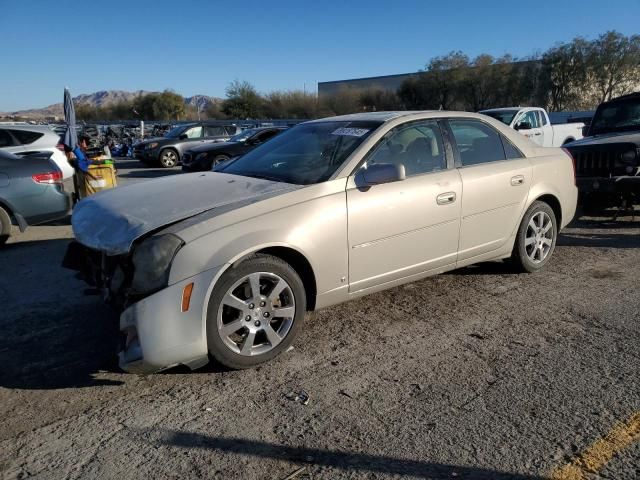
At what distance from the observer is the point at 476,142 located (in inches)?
183

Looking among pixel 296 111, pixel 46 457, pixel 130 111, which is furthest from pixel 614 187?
pixel 130 111

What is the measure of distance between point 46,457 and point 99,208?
1.78 metres

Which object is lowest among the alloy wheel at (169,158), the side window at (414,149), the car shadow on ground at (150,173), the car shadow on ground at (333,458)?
the car shadow on ground at (150,173)

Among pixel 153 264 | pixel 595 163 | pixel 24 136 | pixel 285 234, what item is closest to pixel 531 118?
pixel 595 163

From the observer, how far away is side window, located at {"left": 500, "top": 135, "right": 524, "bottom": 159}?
4.84 m

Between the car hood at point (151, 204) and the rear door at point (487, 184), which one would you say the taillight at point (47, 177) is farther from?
the rear door at point (487, 184)

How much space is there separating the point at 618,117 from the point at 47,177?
9.34m

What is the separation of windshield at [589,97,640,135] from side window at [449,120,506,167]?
5.38 meters

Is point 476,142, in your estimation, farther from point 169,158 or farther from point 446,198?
point 169,158

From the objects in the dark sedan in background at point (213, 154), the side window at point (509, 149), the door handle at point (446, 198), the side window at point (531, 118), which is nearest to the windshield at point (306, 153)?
the door handle at point (446, 198)

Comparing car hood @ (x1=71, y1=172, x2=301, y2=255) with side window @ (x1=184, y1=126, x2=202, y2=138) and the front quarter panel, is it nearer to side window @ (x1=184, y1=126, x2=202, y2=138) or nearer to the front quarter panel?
the front quarter panel

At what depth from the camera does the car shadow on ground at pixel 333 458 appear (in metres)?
2.28

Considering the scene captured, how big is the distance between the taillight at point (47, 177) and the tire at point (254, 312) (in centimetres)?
486

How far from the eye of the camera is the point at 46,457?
2480 millimetres
